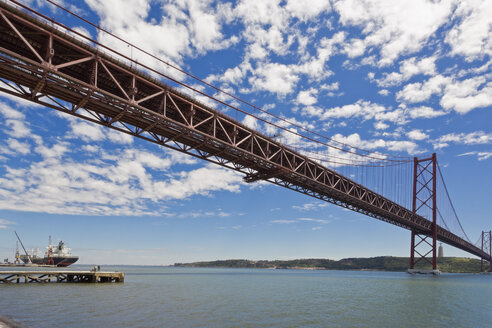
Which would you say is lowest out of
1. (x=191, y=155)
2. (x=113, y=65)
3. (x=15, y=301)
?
(x=15, y=301)

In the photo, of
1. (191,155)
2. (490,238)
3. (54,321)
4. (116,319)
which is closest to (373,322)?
(116,319)

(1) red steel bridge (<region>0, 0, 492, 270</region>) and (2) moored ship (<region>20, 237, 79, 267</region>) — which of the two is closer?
(1) red steel bridge (<region>0, 0, 492, 270</region>)

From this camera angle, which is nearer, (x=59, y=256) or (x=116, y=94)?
(x=116, y=94)

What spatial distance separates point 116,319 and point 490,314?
27.1m

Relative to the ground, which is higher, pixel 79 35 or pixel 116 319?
pixel 79 35

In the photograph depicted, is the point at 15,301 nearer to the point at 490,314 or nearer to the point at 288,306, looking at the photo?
the point at 288,306

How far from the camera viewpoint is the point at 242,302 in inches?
1120

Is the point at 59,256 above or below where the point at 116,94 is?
below

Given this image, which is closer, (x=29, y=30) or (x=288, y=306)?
(x=29, y=30)

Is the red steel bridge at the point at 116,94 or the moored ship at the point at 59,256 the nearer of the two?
the red steel bridge at the point at 116,94

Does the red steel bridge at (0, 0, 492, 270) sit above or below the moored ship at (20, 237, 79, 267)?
above

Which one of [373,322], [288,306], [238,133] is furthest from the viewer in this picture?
[238,133]

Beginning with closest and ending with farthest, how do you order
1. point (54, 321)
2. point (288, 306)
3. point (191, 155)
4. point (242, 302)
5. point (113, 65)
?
point (54, 321) < point (113, 65) < point (288, 306) < point (242, 302) < point (191, 155)

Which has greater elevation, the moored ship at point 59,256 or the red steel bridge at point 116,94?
the red steel bridge at point 116,94
